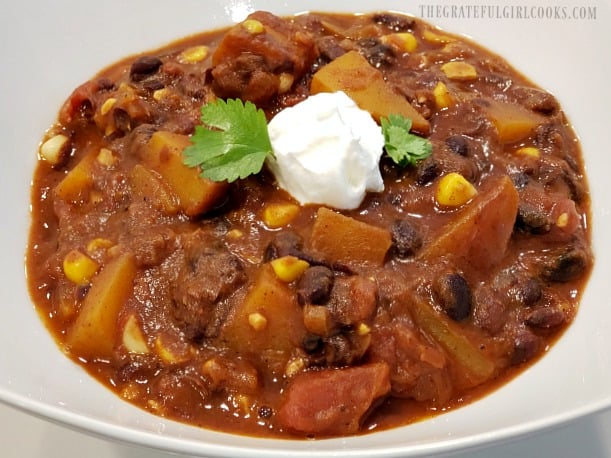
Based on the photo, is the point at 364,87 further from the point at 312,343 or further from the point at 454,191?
the point at 312,343

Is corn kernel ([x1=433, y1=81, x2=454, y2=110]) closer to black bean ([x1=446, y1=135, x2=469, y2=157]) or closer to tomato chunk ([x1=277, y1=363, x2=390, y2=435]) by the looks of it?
black bean ([x1=446, y1=135, x2=469, y2=157])

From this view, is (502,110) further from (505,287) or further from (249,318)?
(249,318)

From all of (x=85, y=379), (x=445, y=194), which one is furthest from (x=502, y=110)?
(x=85, y=379)

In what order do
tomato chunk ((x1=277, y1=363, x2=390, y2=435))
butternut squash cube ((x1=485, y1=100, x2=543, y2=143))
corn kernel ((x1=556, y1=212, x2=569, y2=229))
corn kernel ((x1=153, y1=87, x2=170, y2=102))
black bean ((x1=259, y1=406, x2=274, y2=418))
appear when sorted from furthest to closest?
corn kernel ((x1=153, y1=87, x2=170, y2=102)) < butternut squash cube ((x1=485, y1=100, x2=543, y2=143)) < corn kernel ((x1=556, y1=212, x2=569, y2=229)) < black bean ((x1=259, y1=406, x2=274, y2=418)) < tomato chunk ((x1=277, y1=363, x2=390, y2=435))

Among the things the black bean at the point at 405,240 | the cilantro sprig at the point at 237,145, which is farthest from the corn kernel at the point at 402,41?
the black bean at the point at 405,240

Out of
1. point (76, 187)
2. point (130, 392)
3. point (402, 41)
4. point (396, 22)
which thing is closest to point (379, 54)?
point (402, 41)

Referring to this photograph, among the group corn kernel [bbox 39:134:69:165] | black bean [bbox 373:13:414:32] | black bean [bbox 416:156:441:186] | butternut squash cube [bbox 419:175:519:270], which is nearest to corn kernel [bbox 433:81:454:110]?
black bean [bbox 416:156:441:186]

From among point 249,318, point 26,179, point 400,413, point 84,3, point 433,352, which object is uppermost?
point 84,3
